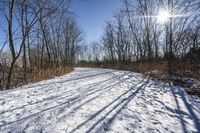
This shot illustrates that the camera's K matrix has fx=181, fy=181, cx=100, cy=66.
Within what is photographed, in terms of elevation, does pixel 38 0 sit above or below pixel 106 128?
above

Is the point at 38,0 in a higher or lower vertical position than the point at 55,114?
higher

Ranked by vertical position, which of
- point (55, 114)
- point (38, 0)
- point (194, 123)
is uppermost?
point (38, 0)

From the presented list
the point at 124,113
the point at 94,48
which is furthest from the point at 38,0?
the point at 94,48

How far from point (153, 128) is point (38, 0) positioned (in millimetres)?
11096

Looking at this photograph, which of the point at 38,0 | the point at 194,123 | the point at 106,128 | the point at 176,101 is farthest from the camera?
the point at 38,0

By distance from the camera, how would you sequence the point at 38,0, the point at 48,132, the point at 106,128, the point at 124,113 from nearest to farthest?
the point at 48,132
the point at 106,128
the point at 124,113
the point at 38,0

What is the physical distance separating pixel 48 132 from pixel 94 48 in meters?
73.3

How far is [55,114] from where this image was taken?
4.12 metres

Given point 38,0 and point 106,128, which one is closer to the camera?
point 106,128

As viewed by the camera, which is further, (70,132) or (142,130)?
(142,130)

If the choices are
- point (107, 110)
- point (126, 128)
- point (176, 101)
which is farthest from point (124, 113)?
point (176, 101)

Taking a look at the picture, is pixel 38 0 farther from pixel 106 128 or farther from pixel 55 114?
pixel 106 128

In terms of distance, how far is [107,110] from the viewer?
4.56 m

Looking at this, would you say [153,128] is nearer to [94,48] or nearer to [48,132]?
[48,132]
